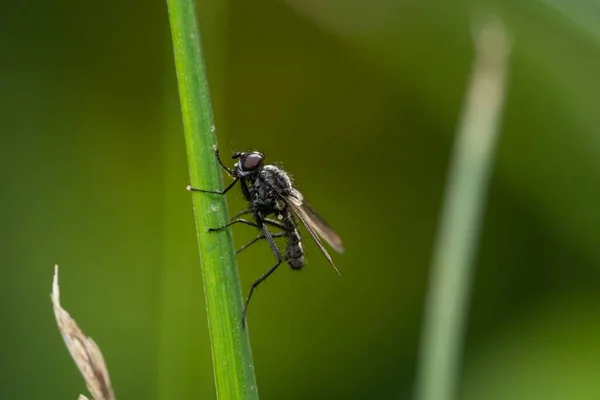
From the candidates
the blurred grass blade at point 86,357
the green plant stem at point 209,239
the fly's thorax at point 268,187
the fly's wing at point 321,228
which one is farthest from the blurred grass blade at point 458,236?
the blurred grass blade at point 86,357

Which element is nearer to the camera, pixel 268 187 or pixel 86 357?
pixel 86 357

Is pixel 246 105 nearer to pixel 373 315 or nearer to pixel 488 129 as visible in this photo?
pixel 373 315

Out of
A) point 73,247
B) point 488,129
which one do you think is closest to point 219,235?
point 488,129

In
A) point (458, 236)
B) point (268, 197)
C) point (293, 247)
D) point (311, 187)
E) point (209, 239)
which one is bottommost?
point (209, 239)

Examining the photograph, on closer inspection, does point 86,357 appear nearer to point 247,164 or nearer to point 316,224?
point 247,164

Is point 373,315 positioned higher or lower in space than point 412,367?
higher

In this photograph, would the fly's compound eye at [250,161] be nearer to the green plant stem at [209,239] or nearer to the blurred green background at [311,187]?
the blurred green background at [311,187]

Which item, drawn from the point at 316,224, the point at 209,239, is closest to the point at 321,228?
the point at 316,224
